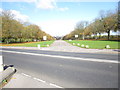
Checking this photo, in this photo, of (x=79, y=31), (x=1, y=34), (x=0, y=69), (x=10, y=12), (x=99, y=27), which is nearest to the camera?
(x=0, y=69)

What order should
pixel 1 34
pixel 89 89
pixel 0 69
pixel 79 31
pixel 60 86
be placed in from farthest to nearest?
pixel 79 31 < pixel 1 34 < pixel 0 69 < pixel 60 86 < pixel 89 89

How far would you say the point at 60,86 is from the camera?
3992 millimetres

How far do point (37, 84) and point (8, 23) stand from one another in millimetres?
36484

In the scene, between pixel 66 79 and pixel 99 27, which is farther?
pixel 99 27

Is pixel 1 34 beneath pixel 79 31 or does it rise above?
beneath

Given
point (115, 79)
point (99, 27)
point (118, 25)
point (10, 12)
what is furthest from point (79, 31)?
point (115, 79)

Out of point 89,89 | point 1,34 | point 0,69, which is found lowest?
point 89,89

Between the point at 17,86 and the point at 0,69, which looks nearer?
the point at 17,86

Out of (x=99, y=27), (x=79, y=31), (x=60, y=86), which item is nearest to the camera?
(x=60, y=86)

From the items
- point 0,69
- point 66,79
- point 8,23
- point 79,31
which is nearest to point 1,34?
point 8,23

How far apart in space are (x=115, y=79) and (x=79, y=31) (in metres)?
68.9

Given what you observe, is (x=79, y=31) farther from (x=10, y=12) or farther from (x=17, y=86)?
(x=17, y=86)

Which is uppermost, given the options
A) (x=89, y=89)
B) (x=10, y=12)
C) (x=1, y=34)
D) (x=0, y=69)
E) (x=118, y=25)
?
(x=10, y=12)

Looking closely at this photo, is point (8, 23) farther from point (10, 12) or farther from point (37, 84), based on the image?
point (37, 84)
